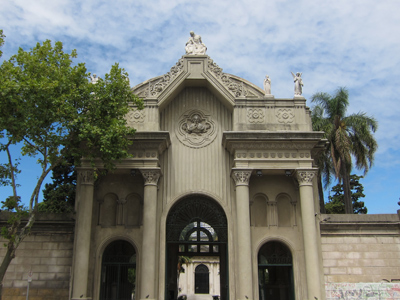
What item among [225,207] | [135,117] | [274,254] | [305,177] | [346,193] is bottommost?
[274,254]

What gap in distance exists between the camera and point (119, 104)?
59.8 feet

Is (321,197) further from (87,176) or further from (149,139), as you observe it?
(87,176)

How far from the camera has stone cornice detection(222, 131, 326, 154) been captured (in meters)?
20.5

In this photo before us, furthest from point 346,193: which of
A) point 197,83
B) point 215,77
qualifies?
point 197,83

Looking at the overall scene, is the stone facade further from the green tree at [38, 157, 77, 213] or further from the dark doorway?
the dark doorway

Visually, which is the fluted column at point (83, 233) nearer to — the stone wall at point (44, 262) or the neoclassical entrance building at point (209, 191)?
the neoclassical entrance building at point (209, 191)

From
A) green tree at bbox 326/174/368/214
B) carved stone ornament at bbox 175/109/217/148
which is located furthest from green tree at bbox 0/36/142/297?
green tree at bbox 326/174/368/214

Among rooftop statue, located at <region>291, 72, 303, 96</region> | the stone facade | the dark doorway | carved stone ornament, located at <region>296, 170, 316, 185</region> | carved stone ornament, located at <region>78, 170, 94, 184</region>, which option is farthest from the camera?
the dark doorway

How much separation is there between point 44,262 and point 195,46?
43.8 ft

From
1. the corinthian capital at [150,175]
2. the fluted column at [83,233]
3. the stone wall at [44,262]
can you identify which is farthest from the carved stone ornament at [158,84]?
the stone wall at [44,262]

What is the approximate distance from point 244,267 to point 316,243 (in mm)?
3604

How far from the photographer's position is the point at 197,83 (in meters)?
22.6

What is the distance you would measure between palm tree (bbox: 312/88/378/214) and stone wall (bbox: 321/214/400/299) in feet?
32.6

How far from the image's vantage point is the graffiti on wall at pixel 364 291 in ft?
61.6
